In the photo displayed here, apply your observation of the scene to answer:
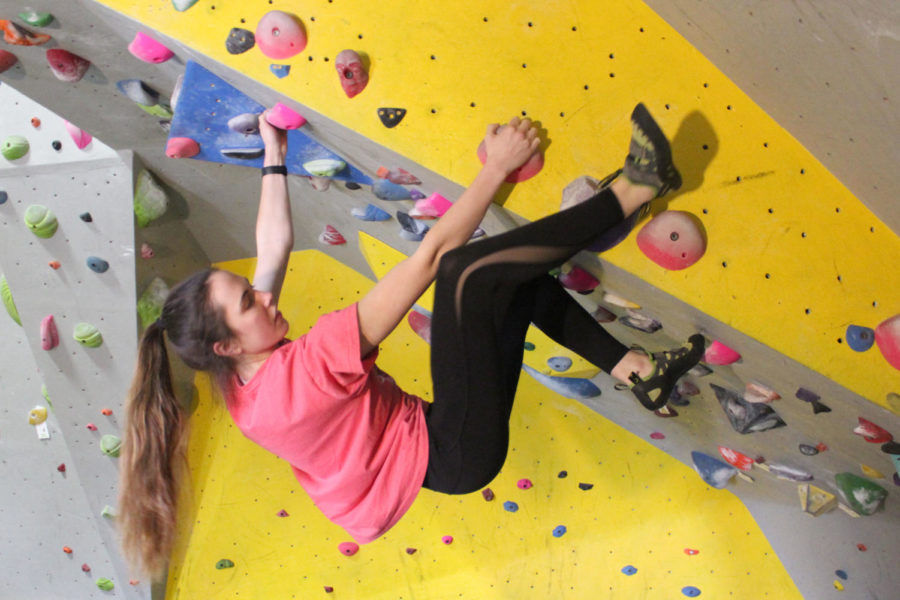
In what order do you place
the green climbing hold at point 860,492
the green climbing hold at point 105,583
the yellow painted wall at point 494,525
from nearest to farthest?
the green climbing hold at point 860,492, the yellow painted wall at point 494,525, the green climbing hold at point 105,583

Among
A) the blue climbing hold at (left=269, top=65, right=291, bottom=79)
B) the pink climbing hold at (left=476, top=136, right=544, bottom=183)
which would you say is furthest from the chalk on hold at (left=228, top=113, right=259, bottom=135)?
the pink climbing hold at (left=476, top=136, right=544, bottom=183)

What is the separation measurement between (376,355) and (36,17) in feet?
3.45

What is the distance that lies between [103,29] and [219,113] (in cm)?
29

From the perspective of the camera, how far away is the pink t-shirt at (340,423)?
4.28ft

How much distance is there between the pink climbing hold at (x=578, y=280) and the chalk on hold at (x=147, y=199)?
123 cm

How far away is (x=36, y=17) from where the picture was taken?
1.63 meters

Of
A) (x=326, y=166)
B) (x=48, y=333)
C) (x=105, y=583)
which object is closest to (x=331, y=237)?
(x=326, y=166)

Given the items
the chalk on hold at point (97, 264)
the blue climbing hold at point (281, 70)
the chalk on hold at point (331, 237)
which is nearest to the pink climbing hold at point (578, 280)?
the blue climbing hold at point (281, 70)

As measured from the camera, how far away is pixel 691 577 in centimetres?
239

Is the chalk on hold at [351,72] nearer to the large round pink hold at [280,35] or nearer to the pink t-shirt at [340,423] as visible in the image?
the large round pink hold at [280,35]

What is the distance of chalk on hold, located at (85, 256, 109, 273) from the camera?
7.18ft

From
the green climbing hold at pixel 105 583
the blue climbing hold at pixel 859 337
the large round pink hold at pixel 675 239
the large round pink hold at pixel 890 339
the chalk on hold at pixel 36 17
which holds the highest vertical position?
the large round pink hold at pixel 890 339

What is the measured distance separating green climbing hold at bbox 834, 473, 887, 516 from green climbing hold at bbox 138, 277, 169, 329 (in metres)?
1.87

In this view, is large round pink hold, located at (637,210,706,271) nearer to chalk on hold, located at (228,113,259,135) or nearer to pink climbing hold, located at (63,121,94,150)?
chalk on hold, located at (228,113,259,135)
